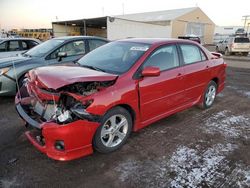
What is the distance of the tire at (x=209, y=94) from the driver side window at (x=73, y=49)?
352cm

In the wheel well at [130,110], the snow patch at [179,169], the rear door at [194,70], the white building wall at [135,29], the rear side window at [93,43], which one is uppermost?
the white building wall at [135,29]

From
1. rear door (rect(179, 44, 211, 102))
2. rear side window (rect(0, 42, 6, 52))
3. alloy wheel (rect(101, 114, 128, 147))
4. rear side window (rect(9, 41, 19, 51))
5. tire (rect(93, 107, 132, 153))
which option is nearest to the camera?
tire (rect(93, 107, 132, 153))

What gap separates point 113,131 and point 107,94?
594mm

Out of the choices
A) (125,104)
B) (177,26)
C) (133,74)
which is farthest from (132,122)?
(177,26)

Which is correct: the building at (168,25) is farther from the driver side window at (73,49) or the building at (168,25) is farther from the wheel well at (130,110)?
the wheel well at (130,110)

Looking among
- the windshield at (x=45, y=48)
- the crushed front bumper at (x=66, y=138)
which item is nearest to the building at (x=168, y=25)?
the windshield at (x=45, y=48)

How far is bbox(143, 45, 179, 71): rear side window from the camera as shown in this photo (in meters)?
3.79

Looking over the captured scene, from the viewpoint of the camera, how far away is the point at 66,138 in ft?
9.11

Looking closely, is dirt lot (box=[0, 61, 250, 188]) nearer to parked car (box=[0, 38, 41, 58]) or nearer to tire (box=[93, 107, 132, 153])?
tire (box=[93, 107, 132, 153])

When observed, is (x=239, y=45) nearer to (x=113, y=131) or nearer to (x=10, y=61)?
(x=10, y=61)

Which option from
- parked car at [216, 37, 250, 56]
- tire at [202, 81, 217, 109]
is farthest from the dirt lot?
parked car at [216, 37, 250, 56]

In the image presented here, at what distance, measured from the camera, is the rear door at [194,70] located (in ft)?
14.5

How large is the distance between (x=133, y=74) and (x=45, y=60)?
330 cm

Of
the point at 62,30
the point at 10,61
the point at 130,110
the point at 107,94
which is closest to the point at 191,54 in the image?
the point at 130,110
